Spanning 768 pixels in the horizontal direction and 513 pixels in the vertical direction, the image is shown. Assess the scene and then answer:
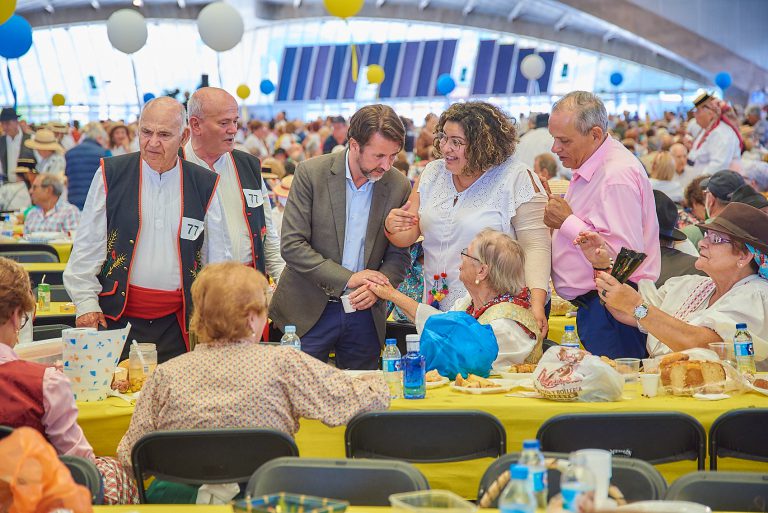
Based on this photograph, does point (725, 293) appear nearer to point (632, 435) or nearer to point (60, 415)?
point (632, 435)

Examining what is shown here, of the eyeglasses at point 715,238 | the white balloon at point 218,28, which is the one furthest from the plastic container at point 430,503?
the white balloon at point 218,28

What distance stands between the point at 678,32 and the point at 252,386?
2259 centimetres

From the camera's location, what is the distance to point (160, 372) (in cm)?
265

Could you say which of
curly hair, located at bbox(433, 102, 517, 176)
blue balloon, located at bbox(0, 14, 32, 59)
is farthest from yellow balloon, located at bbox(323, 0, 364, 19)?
curly hair, located at bbox(433, 102, 517, 176)

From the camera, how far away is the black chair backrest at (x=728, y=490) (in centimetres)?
221

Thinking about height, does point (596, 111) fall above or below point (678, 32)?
below

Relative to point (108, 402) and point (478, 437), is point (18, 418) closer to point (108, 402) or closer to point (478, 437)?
point (108, 402)

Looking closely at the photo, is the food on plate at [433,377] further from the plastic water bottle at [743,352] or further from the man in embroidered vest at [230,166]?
the man in embroidered vest at [230,166]

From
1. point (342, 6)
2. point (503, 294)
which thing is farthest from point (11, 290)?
point (342, 6)

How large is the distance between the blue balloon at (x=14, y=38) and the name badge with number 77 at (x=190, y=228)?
729cm

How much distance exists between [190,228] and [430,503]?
2.25 meters

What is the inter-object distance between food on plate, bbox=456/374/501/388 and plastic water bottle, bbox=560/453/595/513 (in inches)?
55.9

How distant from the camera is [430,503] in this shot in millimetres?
1898

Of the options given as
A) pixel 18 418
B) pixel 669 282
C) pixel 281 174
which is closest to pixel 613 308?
pixel 669 282
